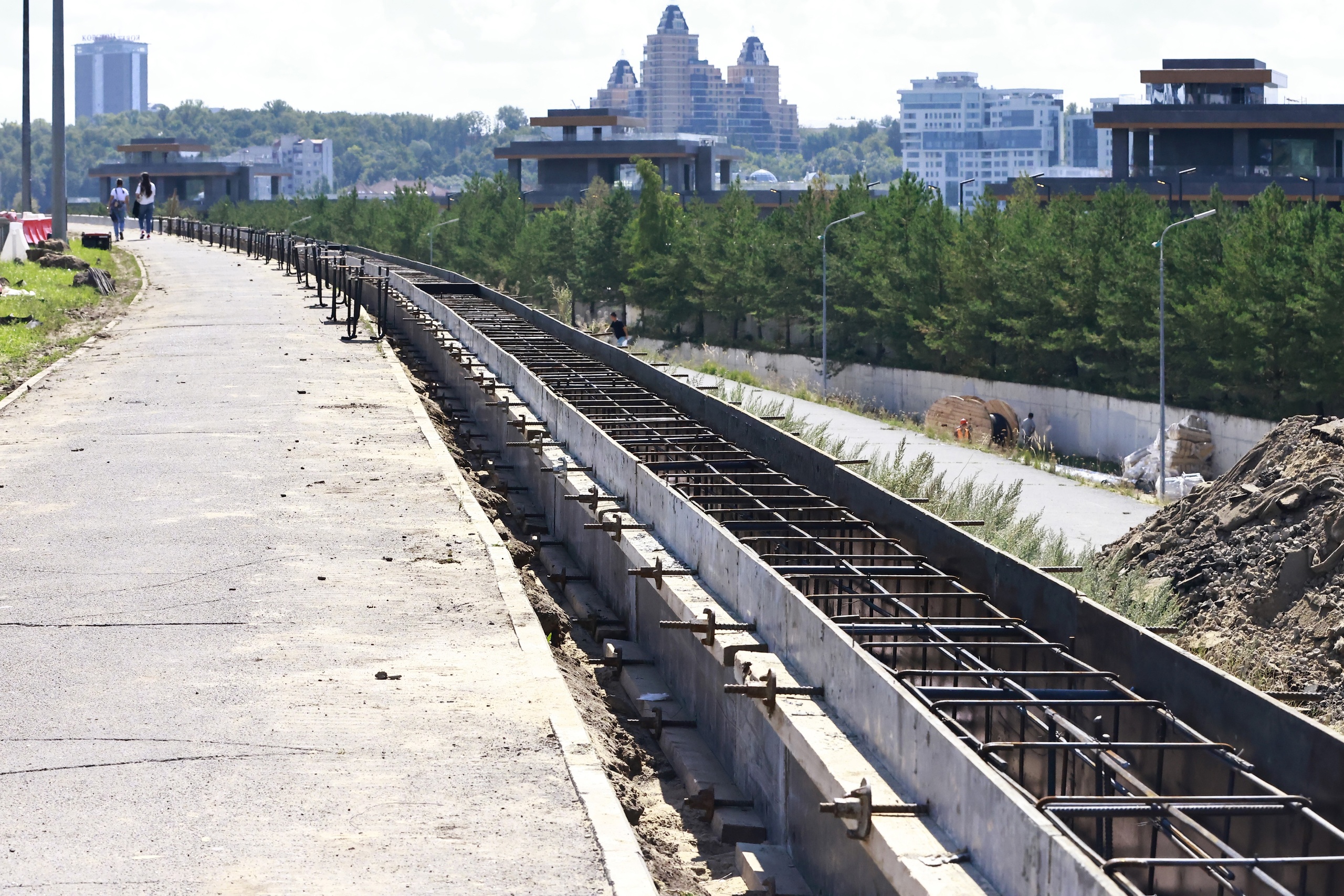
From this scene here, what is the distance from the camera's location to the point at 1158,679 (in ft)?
34.3

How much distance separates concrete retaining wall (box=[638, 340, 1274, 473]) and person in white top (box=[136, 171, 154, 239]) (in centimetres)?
2628

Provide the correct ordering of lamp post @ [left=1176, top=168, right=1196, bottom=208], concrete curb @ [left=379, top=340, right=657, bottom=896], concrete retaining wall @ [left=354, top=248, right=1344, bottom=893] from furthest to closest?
lamp post @ [left=1176, top=168, right=1196, bottom=208] → concrete curb @ [left=379, top=340, right=657, bottom=896] → concrete retaining wall @ [left=354, top=248, right=1344, bottom=893]

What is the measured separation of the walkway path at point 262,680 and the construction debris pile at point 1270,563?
6.76 meters

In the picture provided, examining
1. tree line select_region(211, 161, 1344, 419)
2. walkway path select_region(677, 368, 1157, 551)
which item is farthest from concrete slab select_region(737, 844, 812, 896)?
tree line select_region(211, 161, 1344, 419)

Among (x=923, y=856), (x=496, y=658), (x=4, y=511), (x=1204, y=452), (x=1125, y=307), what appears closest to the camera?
(x=923, y=856)

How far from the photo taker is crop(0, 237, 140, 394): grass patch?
2988 cm

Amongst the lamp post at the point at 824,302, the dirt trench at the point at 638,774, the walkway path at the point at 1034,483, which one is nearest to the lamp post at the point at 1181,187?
the lamp post at the point at 824,302

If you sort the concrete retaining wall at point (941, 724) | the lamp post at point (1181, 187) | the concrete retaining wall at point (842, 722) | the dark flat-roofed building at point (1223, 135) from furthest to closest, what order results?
the dark flat-roofed building at point (1223, 135), the lamp post at point (1181, 187), the concrete retaining wall at point (941, 724), the concrete retaining wall at point (842, 722)

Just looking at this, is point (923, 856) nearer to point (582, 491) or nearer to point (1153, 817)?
point (1153, 817)

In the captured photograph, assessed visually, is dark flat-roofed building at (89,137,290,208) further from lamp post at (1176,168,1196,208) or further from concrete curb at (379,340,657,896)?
concrete curb at (379,340,657,896)

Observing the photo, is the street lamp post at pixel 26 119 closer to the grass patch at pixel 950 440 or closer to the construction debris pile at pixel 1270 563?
the grass patch at pixel 950 440

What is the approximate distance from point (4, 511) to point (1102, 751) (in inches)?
455

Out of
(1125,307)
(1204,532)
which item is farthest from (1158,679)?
(1125,307)

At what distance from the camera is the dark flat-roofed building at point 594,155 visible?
137000mm
